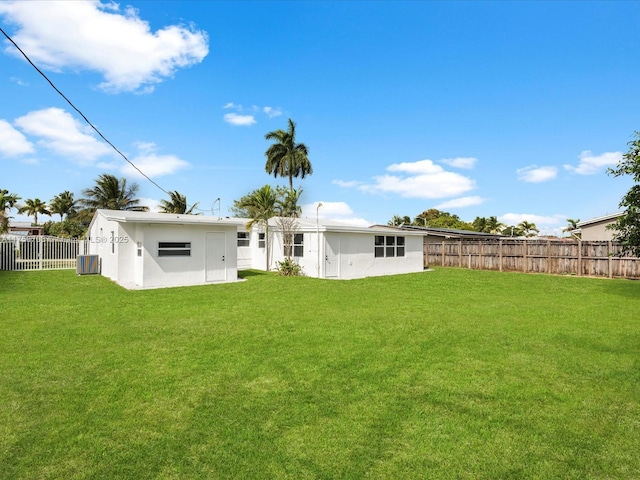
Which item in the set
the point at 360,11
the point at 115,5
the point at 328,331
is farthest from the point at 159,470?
the point at 360,11

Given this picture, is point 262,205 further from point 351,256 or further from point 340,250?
point 351,256

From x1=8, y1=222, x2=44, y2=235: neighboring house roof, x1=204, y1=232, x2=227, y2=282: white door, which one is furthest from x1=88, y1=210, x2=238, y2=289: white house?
x1=8, y1=222, x2=44, y2=235: neighboring house roof

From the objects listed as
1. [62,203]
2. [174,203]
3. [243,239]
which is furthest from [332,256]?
[62,203]

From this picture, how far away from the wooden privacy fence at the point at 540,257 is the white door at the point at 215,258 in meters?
14.4

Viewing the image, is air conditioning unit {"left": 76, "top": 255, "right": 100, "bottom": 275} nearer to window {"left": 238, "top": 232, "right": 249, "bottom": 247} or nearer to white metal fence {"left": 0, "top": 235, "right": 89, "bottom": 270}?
white metal fence {"left": 0, "top": 235, "right": 89, "bottom": 270}

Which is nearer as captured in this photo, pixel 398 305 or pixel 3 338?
pixel 3 338

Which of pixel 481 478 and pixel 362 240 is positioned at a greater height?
pixel 362 240

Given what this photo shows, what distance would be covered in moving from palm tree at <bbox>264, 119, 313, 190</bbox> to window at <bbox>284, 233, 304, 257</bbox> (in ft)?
59.5

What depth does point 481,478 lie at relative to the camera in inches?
112

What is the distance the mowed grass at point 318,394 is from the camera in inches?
119

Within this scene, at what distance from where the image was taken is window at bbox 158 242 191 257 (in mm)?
14244

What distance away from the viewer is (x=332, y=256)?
1786 centimetres

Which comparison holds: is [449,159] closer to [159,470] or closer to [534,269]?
[534,269]

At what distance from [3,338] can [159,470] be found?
5.75m
